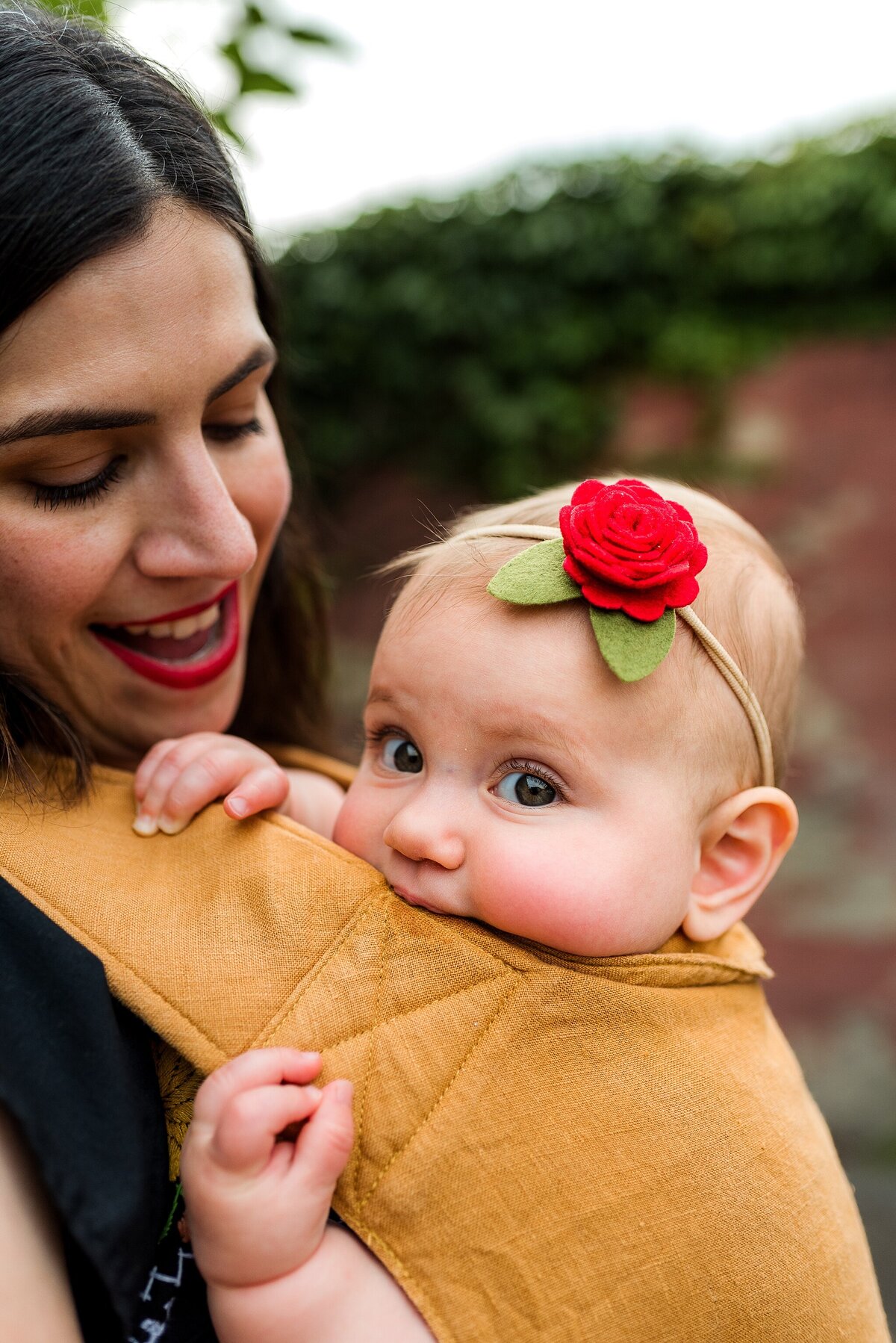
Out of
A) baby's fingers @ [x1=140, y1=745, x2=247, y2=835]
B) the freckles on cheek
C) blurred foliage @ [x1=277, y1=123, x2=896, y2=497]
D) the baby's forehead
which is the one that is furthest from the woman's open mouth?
blurred foliage @ [x1=277, y1=123, x2=896, y2=497]

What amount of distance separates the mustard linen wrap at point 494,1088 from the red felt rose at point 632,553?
50cm

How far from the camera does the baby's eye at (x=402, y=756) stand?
1.71 meters

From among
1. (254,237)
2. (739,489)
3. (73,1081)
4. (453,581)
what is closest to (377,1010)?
(73,1081)

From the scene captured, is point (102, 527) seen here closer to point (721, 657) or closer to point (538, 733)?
point (538, 733)

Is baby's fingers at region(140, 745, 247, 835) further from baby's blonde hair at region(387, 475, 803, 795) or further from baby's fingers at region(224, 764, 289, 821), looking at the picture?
baby's blonde hair at region(387, 475, 803, 795)

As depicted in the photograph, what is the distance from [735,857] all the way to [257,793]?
748mm

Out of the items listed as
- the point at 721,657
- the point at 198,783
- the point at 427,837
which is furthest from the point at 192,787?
the point at 721,657

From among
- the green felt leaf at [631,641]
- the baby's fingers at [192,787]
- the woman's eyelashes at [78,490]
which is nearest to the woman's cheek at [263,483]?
the woman's eyelashes at [78,490]

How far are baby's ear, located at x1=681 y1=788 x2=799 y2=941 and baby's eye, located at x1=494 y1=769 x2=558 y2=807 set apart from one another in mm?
276

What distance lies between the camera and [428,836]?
5.02ft

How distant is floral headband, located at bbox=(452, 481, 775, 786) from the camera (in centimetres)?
152

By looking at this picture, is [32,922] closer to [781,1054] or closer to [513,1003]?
[513,1003]

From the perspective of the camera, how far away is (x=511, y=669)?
1.55 metres

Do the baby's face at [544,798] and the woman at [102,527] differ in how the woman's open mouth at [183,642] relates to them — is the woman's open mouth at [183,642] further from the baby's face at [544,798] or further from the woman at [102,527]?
the baby's face at [544,798]
